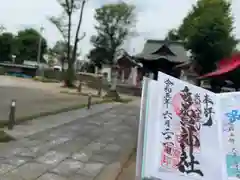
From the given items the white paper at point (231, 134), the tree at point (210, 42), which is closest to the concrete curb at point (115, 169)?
the white paper at point (231, 134)

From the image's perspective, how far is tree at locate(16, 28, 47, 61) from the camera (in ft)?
238

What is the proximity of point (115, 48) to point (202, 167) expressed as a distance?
178 feet

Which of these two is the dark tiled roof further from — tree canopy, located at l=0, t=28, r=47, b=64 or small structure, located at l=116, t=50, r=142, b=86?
tree canopy, located at l=0, t=28, r=47, b=64

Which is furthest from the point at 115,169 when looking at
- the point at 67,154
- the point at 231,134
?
the point at 231,134

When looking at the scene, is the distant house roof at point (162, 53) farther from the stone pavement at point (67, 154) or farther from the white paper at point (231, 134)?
the white paper at point (231, 134)

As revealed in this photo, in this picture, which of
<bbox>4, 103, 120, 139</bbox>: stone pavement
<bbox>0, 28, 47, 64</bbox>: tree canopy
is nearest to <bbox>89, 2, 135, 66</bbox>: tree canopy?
<bbox>0, 28, 47, 64</bbox>: tree canopy

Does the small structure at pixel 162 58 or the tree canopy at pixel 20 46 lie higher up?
the tree canopy at pixel 20 46

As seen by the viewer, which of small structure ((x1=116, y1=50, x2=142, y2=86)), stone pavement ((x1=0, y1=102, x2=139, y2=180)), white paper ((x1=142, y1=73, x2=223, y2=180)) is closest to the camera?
white paper ((x1=142, y1=73, x2=223, y2=180))

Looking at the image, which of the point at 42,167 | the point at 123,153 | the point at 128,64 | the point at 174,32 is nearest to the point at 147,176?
the point at 42,167

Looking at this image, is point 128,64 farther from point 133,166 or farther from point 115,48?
point 133,166

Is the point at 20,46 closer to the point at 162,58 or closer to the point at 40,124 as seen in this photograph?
the point at 162,58

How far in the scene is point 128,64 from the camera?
46.6m

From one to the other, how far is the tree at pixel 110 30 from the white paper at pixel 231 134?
50079 mm

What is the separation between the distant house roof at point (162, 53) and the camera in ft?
93.7
